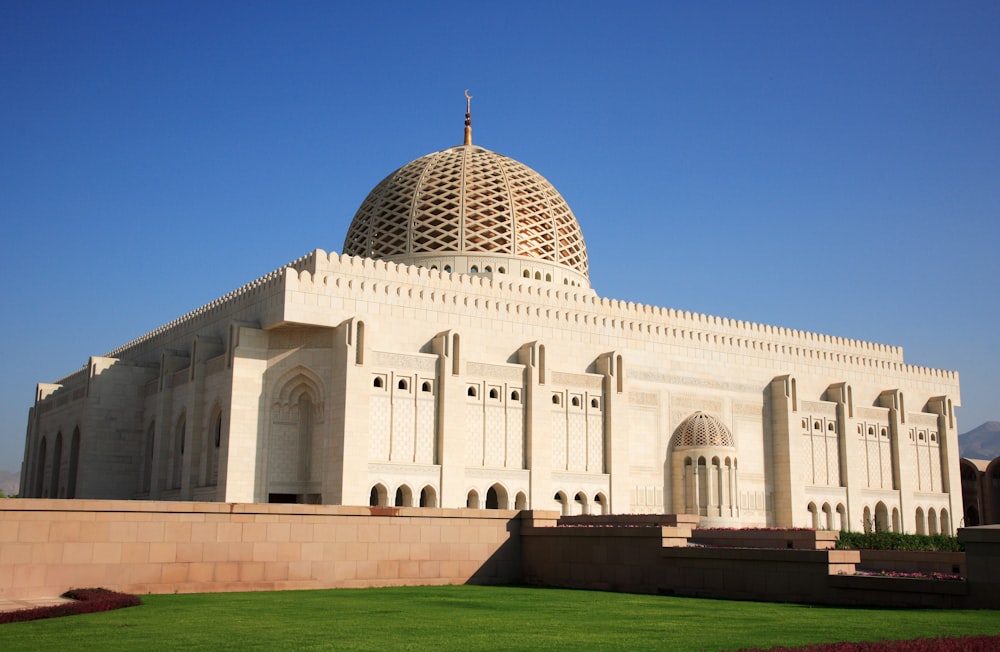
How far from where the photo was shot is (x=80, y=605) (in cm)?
1023

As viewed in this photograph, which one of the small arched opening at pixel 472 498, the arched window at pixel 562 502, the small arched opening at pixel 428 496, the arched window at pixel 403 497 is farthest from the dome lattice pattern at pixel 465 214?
the arched window at pixel 403 497

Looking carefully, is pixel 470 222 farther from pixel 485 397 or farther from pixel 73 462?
pixel 73 462

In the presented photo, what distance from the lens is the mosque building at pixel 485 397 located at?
2219 cm

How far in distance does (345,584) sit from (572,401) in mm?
12285

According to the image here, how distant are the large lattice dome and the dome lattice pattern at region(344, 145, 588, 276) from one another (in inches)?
1.1

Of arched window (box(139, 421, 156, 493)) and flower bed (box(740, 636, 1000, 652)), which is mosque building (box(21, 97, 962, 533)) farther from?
flower bed (box(740, 636, 1000, 652))

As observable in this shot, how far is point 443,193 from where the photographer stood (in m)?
29.6

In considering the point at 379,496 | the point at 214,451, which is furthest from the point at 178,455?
the point at 379,496

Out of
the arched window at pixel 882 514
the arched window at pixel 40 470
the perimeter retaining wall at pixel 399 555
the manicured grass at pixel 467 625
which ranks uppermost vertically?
the arched window at pixel 40 470

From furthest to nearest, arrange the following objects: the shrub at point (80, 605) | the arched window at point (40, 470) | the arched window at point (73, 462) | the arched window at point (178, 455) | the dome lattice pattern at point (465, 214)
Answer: the arched window at point (40, 470) < the dome lattice pattern at point (465, 214) < the arched window at point (73, 462) < the arched window at point (178, 455) < the shrub at point (80, 605)

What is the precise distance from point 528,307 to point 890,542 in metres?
9.91

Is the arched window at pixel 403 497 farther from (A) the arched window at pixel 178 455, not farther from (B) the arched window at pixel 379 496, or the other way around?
(A) the arched window at pixel 178 455

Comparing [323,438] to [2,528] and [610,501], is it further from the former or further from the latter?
[2,528]

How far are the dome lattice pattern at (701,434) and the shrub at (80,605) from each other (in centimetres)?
1753
